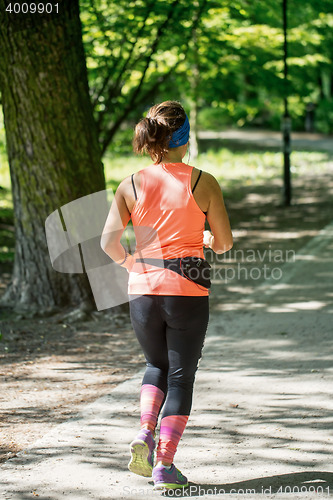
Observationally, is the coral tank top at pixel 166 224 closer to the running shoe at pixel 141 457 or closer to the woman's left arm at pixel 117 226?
the woman's left arm at pixel 117 226

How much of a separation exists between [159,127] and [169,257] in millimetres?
634

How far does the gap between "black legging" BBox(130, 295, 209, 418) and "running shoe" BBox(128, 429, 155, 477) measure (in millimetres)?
178

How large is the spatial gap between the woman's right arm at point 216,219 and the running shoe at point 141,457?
3.36ft

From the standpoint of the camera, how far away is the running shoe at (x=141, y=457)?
10.9 feet

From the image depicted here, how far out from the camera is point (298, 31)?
16.0 m

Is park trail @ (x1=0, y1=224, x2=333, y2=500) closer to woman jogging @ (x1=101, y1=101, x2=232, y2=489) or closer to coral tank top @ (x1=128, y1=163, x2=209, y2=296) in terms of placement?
woman jogging @ (x1=101, y1=101, x2=232, y2=489)

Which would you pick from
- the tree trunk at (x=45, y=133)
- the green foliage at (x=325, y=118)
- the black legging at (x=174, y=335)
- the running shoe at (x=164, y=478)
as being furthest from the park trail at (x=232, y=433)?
the green foliage at (x=325, y=118)

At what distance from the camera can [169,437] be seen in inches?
133

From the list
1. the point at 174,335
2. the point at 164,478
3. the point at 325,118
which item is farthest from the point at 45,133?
the point at 325,118

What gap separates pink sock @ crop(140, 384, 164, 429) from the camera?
3.46 meters

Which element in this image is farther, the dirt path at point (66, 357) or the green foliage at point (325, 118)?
the green foliage at point (325, 118)

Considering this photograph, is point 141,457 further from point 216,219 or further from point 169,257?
point 216,219

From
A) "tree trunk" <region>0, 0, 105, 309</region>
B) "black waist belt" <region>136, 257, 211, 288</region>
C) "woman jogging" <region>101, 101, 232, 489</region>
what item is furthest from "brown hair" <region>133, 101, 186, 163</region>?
"tree trunk" <region>0, 0, 105, 309</region>

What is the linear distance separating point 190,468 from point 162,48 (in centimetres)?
926
